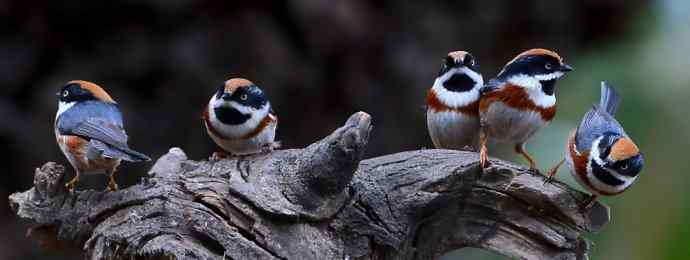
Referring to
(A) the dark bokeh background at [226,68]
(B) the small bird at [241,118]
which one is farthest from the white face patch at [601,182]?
(A) the dark bokeh background at [226,68]

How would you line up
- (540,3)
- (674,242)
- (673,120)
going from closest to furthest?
(674,242) < (673,120) < (540,3)

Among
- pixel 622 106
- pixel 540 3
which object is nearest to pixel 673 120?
pixel 622 106

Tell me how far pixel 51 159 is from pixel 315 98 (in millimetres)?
1812

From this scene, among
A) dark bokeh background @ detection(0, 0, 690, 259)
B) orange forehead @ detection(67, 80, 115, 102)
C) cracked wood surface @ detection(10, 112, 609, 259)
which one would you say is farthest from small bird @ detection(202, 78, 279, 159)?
dark bokeh background @ detection(0, 0, 690, 259)

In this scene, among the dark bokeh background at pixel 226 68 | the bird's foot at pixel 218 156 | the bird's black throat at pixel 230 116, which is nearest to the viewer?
the bird's black throat at pixel 230 116

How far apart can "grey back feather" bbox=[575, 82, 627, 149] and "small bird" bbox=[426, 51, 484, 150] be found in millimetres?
502

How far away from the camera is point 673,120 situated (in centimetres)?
691

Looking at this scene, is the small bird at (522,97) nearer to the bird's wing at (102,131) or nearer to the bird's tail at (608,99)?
the bird's tail at (608,99)

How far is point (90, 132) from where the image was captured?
→ 5082mm

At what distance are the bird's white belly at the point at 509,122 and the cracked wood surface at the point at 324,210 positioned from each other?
0.73 ft

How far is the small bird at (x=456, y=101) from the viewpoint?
16.8ft

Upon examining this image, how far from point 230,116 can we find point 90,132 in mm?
624

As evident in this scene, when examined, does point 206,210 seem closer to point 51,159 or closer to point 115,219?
point 115,219

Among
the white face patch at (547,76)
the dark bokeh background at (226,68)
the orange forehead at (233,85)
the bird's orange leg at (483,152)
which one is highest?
the dark bokeh background at (226,68)
